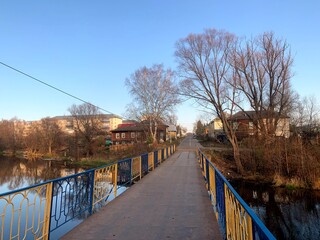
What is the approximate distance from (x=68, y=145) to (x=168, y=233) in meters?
44.2

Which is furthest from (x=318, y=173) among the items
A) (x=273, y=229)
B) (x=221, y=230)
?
(x=221, y=230)

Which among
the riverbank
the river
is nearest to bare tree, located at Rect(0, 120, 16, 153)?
the river

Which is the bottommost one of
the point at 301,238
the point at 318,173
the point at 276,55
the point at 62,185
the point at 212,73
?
the point at 301,238

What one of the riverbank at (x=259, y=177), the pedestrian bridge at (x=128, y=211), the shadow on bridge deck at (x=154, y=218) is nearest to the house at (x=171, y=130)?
the riverbank at (x=259, y=177)

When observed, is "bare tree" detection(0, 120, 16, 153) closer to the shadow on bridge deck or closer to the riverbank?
the riverbank

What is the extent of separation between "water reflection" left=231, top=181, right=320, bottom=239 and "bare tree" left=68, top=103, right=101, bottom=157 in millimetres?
29634

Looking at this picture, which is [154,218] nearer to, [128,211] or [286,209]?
[128,211]

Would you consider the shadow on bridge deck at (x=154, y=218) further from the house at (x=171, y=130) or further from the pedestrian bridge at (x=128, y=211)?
the house at (x=171, y=130)

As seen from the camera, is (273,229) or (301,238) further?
(273,229)

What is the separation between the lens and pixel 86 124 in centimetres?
4481

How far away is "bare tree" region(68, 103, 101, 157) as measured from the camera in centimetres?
4297

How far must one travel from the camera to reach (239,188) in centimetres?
1922

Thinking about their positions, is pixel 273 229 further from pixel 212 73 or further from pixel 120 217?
pixel 212 73

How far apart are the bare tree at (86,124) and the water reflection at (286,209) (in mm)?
29634
